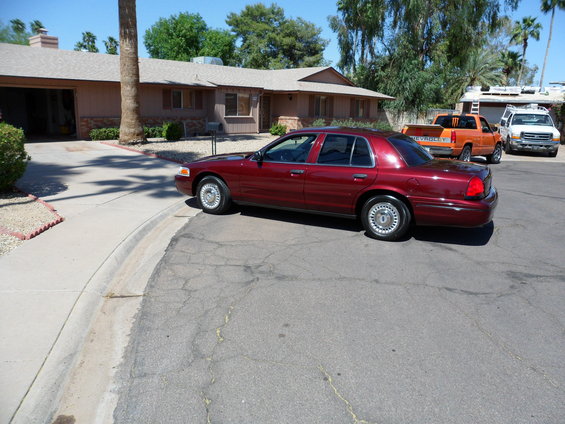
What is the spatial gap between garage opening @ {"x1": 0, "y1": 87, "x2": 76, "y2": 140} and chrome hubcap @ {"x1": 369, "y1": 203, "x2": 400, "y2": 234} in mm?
20627

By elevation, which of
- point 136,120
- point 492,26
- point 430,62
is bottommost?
point 136,120

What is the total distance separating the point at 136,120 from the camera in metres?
18.4

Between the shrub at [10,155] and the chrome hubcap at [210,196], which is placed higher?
the shrub at [10,155]

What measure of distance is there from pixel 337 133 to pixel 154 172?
6.86 m

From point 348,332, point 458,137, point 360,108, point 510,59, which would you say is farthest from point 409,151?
point 510,59

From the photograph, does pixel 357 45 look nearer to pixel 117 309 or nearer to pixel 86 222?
pixel 86 222

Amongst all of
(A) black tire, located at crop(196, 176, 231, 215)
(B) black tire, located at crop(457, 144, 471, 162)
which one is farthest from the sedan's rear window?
(B) black tire, located at crop(457, 144, 471, 162)

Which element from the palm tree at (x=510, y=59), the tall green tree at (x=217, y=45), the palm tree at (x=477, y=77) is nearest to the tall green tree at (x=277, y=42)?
the tall green tree at (x=217, y=45)

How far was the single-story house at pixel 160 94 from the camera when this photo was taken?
20.7m

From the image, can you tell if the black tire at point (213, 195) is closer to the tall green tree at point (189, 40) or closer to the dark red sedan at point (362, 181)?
the dark red sedan at point (362, 181)

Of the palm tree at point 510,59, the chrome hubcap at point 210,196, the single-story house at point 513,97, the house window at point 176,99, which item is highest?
the palm tree at point 510,59

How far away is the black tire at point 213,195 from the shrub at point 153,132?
48.4ft

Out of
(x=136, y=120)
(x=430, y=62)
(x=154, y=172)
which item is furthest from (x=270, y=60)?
(x=154, y=172)

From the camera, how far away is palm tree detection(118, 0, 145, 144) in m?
17.2
